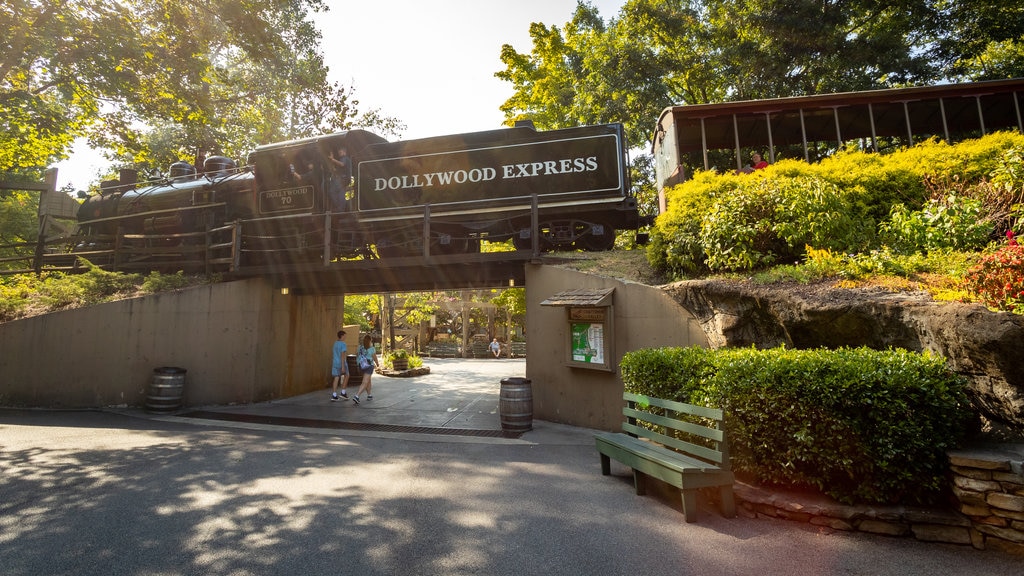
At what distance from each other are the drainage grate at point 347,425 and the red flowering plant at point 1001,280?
18.4 feet

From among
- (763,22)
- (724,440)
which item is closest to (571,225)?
(724,440)

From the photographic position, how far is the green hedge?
3.31m

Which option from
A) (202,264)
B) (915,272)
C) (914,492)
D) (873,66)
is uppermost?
(873,66)

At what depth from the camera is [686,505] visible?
3.73 metres

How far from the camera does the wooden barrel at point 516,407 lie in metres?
7.30

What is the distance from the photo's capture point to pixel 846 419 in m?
3.52

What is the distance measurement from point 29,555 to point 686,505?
491 cm

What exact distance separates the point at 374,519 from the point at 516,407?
369cm

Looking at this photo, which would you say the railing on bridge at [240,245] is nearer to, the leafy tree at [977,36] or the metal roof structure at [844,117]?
the metal roof structure at [844,117]

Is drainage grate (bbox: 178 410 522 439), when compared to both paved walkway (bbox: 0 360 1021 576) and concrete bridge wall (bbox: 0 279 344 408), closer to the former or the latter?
paved walkway (bbox: 0 360 1021 576)

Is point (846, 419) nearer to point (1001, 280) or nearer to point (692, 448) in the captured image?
point (692, 448)

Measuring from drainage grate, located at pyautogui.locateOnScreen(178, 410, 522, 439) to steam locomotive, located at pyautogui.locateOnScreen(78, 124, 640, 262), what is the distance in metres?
3.72

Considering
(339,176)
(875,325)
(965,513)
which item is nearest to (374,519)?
(965,513)

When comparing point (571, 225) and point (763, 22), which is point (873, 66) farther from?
point (571, 225)
